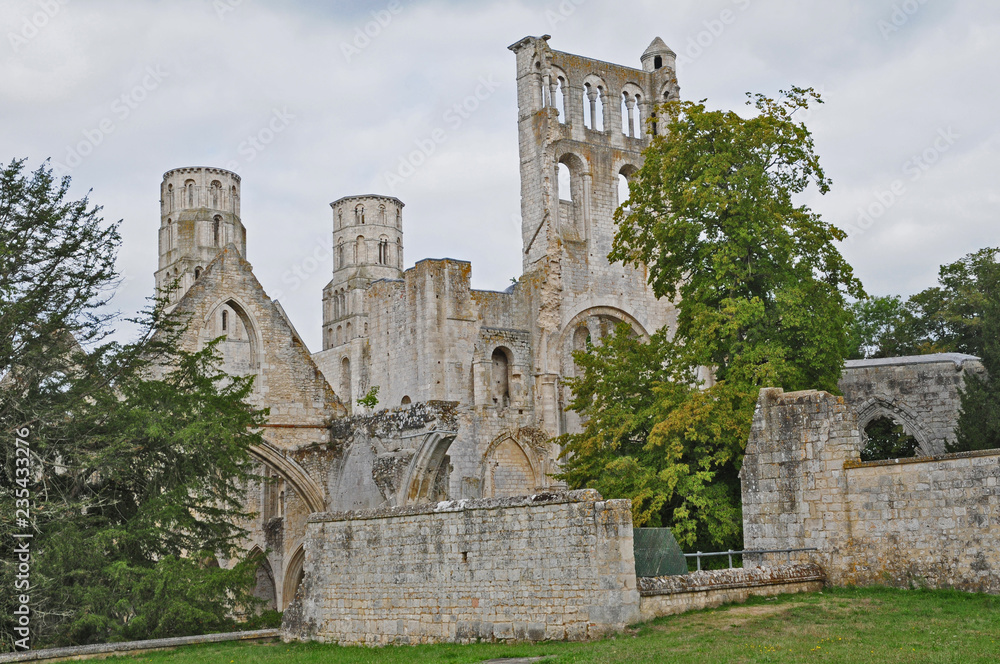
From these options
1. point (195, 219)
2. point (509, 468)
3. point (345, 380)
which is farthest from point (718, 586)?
point (195, 219)

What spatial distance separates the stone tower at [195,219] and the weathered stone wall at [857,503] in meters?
51.4

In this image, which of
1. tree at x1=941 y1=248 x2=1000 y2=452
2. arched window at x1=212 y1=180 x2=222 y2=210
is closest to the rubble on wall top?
tree at x1=941 y1=248 x2=1000 y2=452

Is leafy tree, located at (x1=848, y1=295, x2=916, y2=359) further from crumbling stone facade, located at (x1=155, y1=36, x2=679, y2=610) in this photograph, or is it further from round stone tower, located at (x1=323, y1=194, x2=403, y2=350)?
round stone tower, located at (x1=323, y1=194, x2=403, y2=350)

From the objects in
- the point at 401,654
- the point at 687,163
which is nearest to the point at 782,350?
the point at 687,163

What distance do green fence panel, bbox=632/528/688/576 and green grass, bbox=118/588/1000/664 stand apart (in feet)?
2.67

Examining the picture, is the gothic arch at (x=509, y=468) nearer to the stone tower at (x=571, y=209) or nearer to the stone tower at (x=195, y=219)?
the stone tower at (x=571, y=209)

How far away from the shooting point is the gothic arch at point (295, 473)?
68.1ft

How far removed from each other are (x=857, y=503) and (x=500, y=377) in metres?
21.5

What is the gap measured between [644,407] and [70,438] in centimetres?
952

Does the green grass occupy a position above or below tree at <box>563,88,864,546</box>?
below

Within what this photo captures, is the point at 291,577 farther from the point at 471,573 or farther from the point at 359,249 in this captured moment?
the point at 359,249

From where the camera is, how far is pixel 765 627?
10922 millimetres

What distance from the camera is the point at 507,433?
31.6 m

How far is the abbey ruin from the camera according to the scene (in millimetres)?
11922
